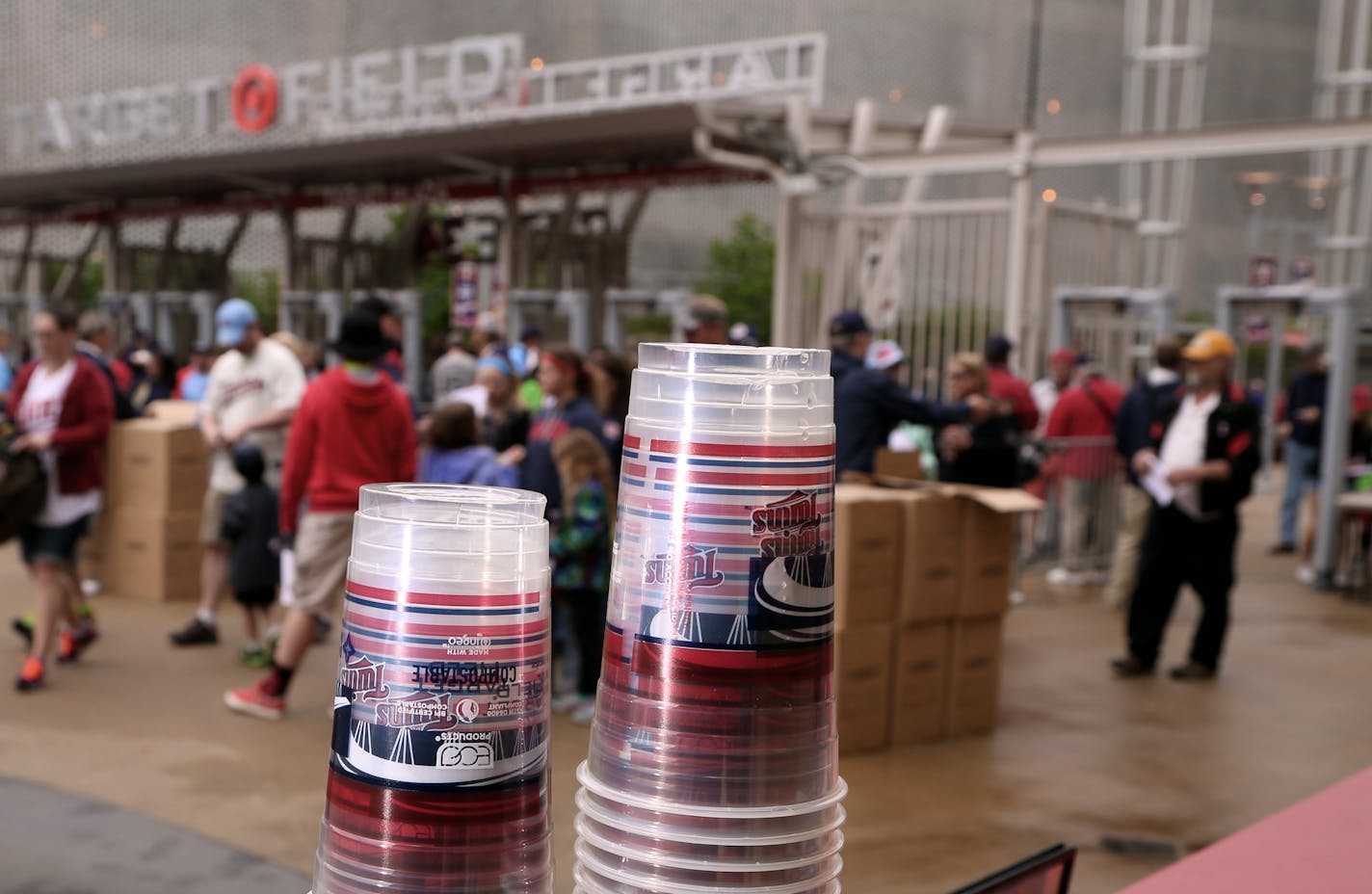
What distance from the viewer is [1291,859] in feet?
6.61

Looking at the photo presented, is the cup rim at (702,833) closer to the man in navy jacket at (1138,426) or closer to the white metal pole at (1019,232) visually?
the man in navy jacket at (1138,426)

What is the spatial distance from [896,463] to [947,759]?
4.60 ft

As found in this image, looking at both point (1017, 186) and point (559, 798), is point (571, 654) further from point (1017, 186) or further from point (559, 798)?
point (1017, 186)

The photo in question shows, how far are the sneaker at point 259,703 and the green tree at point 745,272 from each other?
22042 millimetres

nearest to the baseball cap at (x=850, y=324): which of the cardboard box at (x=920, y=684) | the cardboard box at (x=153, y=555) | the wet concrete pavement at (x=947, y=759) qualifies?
the cardboard box at (x=920, y=684)

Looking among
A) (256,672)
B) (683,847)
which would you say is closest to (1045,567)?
(256,672)

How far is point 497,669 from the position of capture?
1364 millimetres

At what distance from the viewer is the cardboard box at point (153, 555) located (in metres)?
8.16

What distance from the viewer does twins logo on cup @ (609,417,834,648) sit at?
1396mm

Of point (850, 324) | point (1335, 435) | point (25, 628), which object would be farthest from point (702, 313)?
point (1335, 435)

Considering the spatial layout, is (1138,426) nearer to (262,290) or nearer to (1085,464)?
(1085,464)

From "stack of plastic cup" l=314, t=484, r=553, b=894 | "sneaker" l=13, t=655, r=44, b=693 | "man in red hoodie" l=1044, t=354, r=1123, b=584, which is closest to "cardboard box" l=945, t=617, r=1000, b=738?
"sneaker" l=13, t=655, r=44, b=693

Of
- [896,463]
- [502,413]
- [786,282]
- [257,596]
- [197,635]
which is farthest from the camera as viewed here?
[786,282]

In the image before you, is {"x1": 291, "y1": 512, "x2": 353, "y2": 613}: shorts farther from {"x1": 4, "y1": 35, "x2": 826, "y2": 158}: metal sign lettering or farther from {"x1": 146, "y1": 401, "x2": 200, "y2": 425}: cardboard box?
Answer: {"x1": 4, "y1": 35, "x2": 826, "y2": 158}: metal sign lettering
